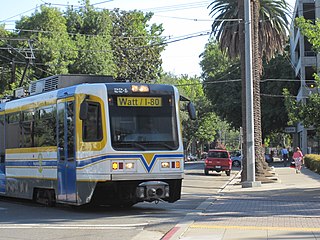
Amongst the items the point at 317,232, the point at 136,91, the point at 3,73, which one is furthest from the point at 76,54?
the point at 317,232

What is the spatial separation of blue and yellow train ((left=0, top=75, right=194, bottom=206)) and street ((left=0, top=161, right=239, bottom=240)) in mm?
496

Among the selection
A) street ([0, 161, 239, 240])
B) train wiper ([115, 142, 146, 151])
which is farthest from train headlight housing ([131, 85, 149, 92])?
street ([0, 161, 239, 240])

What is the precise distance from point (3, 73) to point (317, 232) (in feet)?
126

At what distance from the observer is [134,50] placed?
200ft

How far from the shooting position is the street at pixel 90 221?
11461mm

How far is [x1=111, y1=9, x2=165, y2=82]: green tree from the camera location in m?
59.3

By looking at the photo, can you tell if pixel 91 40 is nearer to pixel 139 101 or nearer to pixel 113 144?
pixel 139 101

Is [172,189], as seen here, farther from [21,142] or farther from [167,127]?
[21,142]

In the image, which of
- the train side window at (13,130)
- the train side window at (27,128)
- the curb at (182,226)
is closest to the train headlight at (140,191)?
the curb at (182,226)

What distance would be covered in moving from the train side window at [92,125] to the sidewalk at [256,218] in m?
3.07

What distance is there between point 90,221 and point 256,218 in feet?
13.2

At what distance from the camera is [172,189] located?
14.6m

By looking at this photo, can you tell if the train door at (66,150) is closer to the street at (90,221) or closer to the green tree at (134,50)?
the street at (90,221)

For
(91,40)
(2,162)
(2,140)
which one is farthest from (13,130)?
(91,40)
